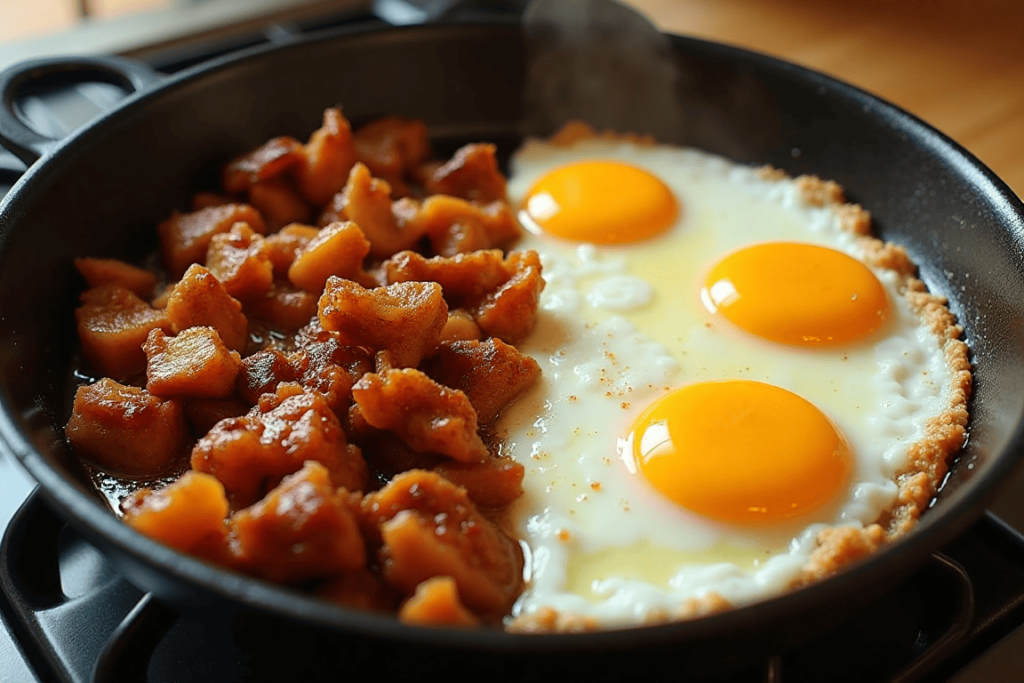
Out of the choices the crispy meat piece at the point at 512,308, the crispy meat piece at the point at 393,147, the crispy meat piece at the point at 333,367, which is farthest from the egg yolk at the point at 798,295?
the crispy meat piece at the point at 393,147

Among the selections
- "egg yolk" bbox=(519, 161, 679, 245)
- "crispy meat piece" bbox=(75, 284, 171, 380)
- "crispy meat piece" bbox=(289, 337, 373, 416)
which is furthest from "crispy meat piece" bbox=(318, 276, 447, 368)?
"egg yolk" bbox=(519, 161, 679, 245)

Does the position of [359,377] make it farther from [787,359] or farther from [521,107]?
[521,107]

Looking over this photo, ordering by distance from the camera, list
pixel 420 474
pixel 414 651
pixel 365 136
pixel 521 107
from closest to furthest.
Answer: pixel 414 651, pixel 420 474, pixel 365 136, pixel 521 107

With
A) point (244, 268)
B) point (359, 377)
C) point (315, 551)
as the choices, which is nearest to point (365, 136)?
point (244, 268)

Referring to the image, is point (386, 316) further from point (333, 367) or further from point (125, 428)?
point (125, 428)

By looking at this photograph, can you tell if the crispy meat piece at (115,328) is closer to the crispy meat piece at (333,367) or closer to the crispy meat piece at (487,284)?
the crispy meat piece at (333,367)

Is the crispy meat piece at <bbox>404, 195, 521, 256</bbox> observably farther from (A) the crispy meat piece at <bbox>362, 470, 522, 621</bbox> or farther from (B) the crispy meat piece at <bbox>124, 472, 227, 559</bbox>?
(B) the crispy meat piece at <bbox>124, 472, 227, 559</bbox>

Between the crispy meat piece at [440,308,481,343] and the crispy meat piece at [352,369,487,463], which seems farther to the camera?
the crispy meat piece at [440,308,481,343]
